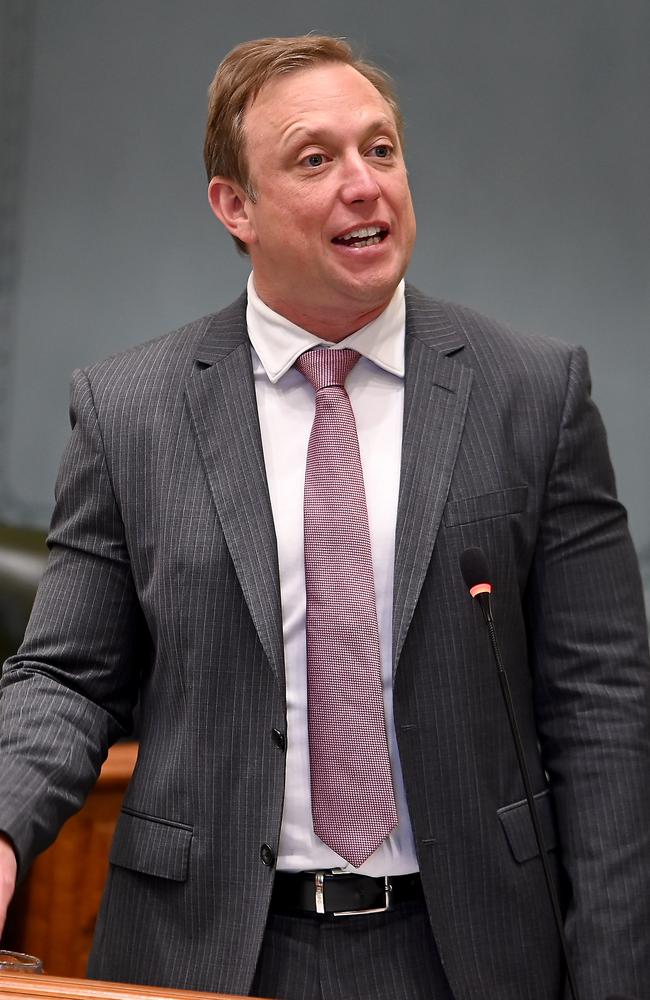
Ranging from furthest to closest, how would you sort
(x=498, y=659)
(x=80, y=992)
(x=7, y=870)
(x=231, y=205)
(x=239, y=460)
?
(x=231, y=205) < (x=239, y=460) < (x=7, y=870) < (x=498, y=659) < (x=80, y=992)

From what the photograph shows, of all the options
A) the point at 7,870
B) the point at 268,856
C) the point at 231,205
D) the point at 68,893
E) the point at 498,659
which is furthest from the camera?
the point at 68,893

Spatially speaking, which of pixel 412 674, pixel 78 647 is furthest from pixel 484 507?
pixel 78 647

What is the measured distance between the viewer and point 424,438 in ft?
5.02

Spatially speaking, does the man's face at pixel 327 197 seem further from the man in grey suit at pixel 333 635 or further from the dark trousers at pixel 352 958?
the dark trousers at pixel 352 958

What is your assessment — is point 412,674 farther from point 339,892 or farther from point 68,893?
point 68,893

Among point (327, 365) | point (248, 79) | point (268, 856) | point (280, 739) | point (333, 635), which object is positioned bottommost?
point (268, 856)

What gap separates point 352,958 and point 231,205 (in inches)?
38.1

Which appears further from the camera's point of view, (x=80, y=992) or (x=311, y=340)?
(x=311, y=340)

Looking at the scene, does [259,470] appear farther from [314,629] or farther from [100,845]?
[100,845]

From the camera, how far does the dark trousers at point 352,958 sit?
56.2 inches

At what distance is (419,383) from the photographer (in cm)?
157

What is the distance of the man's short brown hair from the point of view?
162 cm

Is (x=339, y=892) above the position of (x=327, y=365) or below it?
below

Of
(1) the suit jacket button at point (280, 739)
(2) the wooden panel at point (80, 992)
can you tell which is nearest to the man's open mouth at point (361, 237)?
(1) the suit jacket button at point (280, 739)
